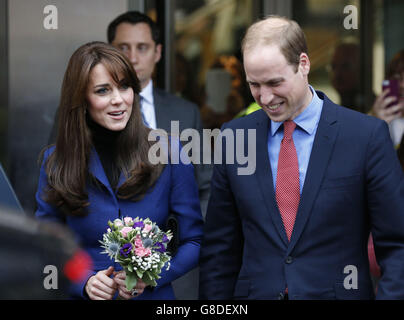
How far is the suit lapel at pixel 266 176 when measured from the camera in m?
3.27

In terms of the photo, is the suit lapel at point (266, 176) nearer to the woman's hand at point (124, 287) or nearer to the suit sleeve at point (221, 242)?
the suit sleeve at point (221, 242)

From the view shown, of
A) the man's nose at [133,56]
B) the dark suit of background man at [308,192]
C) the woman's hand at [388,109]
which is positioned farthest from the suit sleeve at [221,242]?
the woman's hand at [388,109]

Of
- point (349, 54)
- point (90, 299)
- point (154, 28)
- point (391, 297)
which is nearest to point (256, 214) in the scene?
point (391, 297)

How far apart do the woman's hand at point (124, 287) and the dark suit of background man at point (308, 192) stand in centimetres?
43

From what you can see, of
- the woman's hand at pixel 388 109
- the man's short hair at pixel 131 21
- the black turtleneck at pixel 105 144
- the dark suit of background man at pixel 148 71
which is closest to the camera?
the black turtleneck at pixel 105 144

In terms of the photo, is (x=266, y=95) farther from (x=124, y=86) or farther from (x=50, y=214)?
(x=50, y=214)

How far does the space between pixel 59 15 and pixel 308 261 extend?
13.1 ft

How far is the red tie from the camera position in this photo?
328 cm

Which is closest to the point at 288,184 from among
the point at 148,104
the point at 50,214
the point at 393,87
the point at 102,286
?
the point at 102,286

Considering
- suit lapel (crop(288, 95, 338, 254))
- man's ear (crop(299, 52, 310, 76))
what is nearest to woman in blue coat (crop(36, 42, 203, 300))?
suit lapel (crop(288, 95, 338, 254))

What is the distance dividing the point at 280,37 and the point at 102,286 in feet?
4.52

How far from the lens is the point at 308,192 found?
3.23 m

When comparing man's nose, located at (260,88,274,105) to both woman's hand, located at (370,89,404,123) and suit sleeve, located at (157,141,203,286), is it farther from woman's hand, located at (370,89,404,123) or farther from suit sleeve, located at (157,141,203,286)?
woman's hand, located at (370,89,404,123)

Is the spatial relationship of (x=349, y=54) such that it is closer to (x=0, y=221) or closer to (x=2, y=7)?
(x=2, y=7)
